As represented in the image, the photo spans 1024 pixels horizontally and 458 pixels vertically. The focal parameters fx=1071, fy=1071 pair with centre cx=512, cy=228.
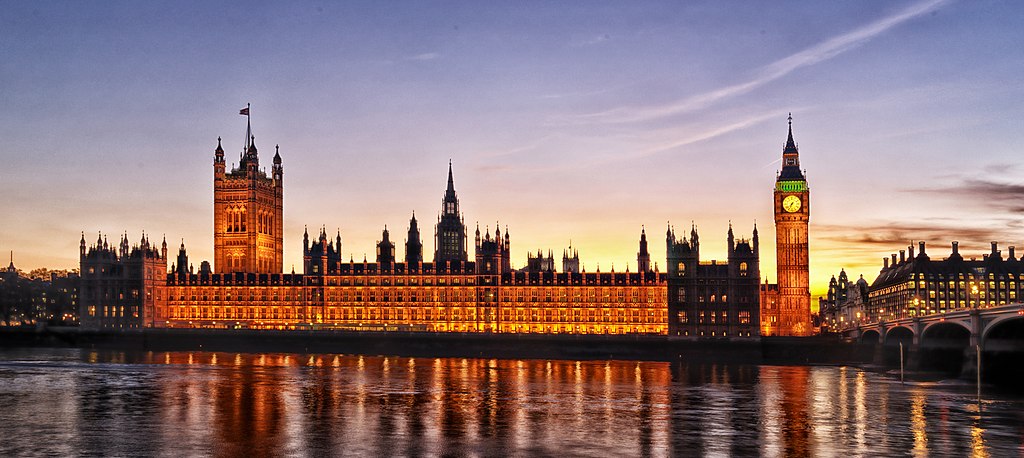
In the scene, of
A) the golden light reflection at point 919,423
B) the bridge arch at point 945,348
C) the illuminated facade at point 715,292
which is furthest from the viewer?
the illuminated facade at point 715,292

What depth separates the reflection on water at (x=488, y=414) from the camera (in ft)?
175

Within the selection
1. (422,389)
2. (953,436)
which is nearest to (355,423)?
(422,389)

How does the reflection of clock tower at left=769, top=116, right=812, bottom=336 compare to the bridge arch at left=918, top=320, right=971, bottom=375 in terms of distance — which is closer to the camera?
the bridge arch at left=918, top=320, right=971, bottom=375

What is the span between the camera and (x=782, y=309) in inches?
7160

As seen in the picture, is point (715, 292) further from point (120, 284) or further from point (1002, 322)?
point (120, 284)

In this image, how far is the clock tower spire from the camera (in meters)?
182

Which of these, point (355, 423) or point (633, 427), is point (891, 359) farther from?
point (355, 423)

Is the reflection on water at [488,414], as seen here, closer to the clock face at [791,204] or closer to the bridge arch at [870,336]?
the bridge arch at [870,336]

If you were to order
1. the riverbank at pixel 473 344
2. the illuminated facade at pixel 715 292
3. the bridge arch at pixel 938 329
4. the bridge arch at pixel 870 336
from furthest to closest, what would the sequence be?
the illuminated facade at pixel 715 292
the bridge arch at pixel 870 336
the riverbank at pixel 473 344
the bridge arch at pixel 938 329

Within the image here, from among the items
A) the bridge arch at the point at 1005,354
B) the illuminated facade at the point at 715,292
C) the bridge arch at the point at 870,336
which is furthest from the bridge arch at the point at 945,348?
the illuminated facade at the point at 715,292

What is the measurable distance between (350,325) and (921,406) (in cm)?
12754

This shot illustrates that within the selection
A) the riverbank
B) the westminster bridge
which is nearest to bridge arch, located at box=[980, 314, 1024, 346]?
the westminster bridge

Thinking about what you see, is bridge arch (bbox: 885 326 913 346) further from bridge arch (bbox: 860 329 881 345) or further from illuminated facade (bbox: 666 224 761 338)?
illuminated facade (bbox: 666 224 761 338)

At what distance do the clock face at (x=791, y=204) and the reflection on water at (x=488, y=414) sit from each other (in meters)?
71.4
